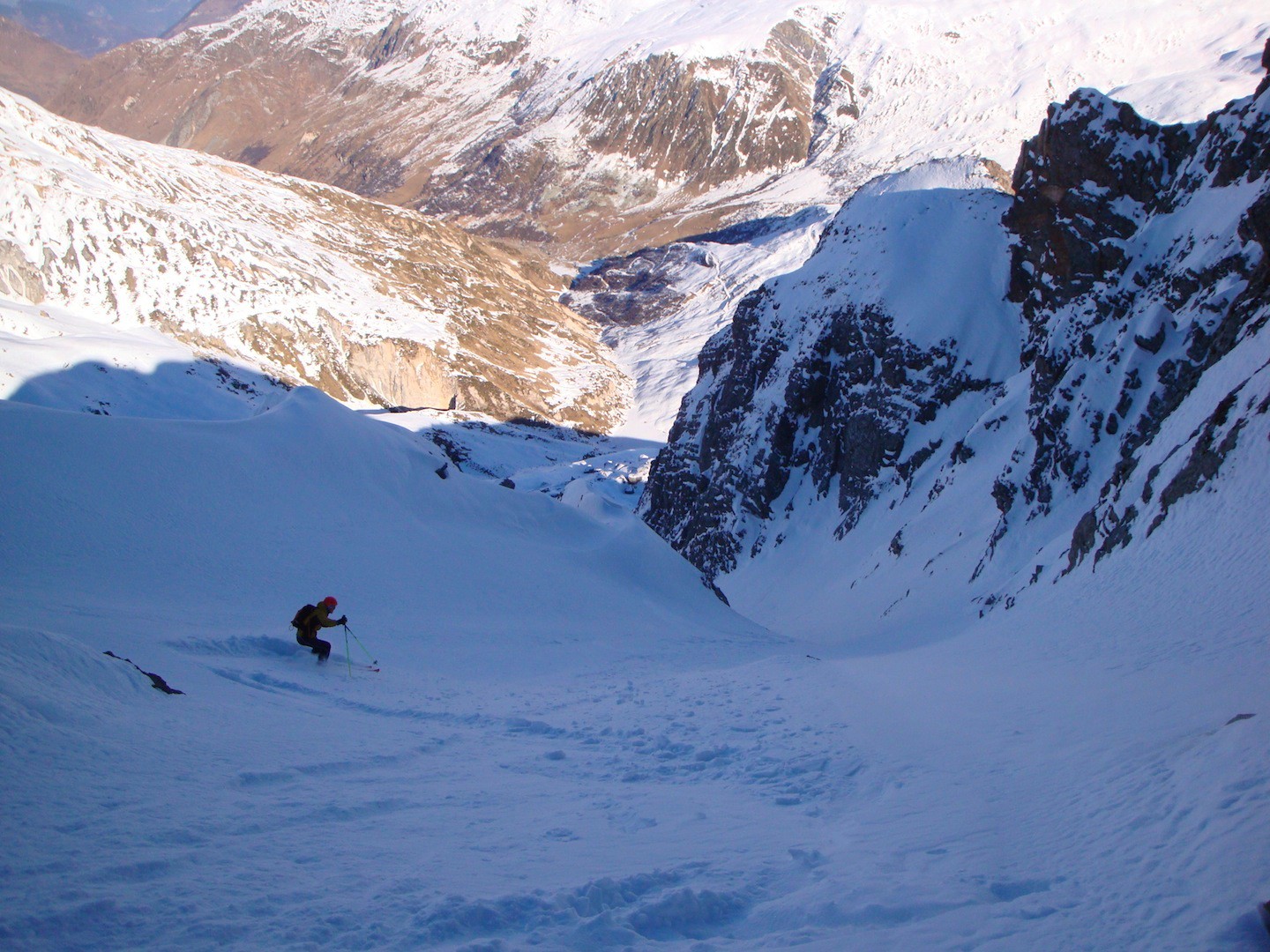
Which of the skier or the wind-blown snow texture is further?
the skier

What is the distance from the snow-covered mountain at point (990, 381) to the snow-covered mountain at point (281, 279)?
32.0 m

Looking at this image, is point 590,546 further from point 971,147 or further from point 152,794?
point 971,147

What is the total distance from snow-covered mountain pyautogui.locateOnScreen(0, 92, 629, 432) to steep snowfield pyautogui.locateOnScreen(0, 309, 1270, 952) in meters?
50.0

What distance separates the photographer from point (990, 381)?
4369 cm

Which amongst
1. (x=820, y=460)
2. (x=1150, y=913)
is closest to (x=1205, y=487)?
(x=1150, y=913)

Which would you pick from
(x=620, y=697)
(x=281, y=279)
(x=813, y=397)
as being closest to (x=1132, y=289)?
(x=813, y=397)

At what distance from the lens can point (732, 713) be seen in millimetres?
10477

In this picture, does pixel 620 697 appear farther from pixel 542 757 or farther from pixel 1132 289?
pixel 1132 289

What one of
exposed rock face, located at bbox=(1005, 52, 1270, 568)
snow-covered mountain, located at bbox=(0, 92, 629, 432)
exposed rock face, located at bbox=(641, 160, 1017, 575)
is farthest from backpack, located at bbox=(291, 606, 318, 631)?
snow-covered mountain, located at bbox=(0, 92, 629, 432)

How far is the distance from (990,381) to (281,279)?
6316 centimetres

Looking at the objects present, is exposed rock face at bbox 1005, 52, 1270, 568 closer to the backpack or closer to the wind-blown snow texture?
the wind-blown snow texture

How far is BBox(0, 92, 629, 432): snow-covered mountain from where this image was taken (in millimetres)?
61375

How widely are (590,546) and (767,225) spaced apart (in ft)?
484

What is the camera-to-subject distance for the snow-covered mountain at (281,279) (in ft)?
201
